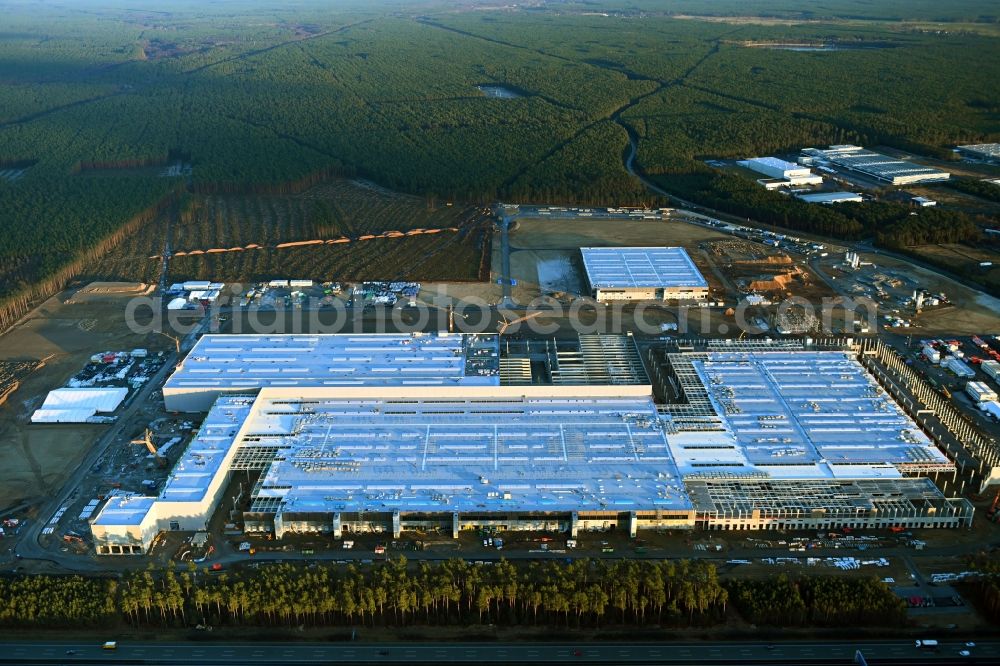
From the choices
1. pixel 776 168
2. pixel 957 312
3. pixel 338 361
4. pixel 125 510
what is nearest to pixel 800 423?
pixel 957 312

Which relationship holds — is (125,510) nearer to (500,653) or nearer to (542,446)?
(500,653)

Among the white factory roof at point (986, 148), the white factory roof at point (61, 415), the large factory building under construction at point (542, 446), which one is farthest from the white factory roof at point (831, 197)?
the white factory roof at point (61, 415)

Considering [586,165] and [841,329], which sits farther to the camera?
[586,165]

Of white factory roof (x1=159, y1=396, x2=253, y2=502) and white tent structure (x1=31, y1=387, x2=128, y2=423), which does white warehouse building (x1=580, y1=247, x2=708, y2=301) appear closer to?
white factory roof (x1=159, y1=396, x2=253, y2=502)

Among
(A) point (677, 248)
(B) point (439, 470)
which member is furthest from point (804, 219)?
(B) point (439, 470)

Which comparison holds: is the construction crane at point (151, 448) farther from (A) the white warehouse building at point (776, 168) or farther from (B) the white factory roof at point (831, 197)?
(A) the white warehouse building at point (776, 168)

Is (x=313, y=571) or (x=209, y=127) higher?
(x=209, y=127)

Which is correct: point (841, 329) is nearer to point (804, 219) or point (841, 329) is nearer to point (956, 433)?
point (956, 433)

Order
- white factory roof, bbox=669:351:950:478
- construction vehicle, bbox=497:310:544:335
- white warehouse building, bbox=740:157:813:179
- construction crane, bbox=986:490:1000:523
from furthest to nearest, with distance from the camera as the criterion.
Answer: white warehouse building, bbox=740:157:813:179 → construction vehicle, bbox=497:310:544:335 → white factory roof, bbox=669:351:950:478 → construction crane, bbox=986:490:1000:523

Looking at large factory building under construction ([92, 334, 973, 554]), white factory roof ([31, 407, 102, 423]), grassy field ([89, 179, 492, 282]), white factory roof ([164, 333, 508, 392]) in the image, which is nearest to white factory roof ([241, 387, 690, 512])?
large factory building under construction ([92, 334, 973, 554])
